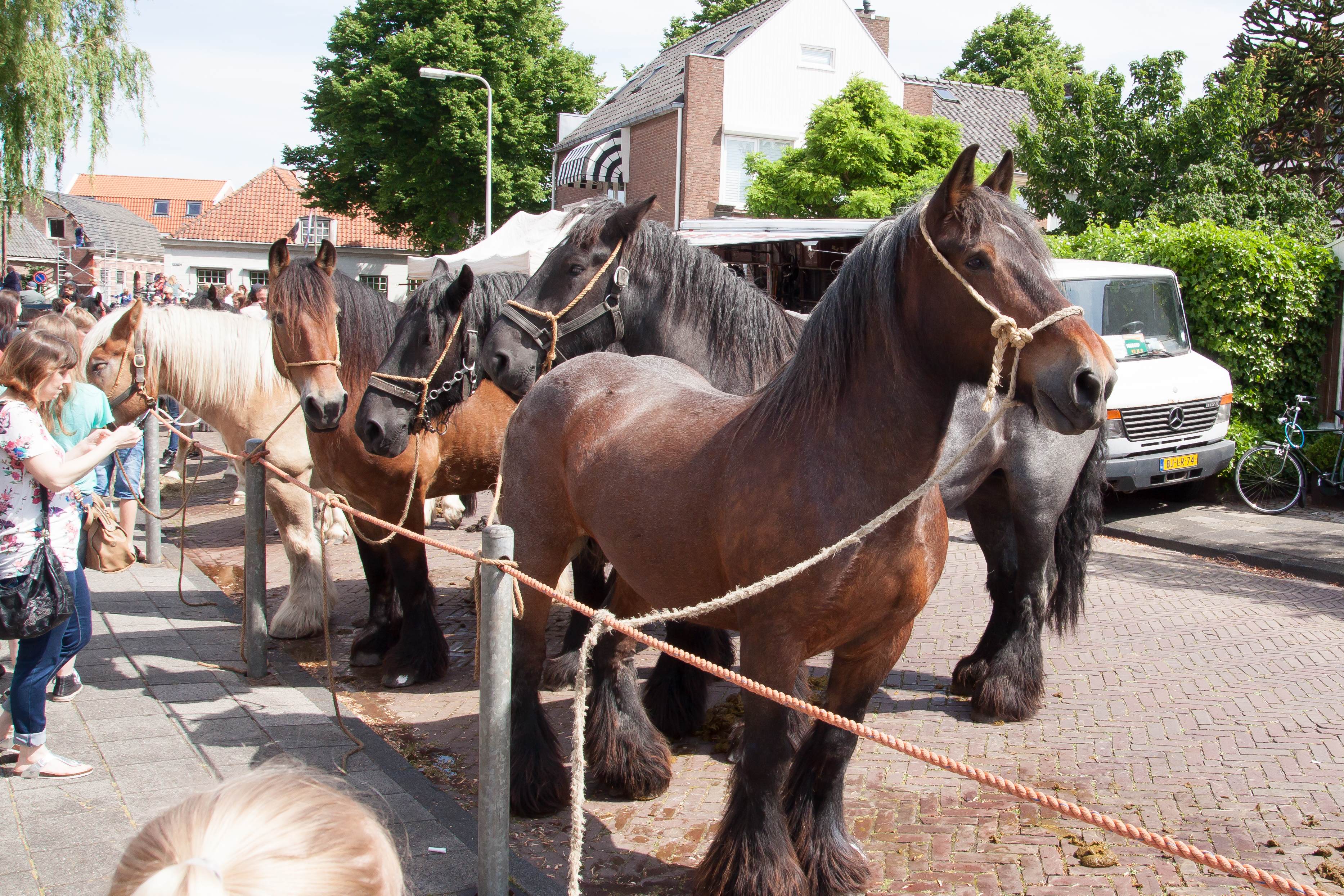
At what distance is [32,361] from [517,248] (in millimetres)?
9387

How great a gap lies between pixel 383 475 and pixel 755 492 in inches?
120

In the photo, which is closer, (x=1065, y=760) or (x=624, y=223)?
(x=1065, y=760)

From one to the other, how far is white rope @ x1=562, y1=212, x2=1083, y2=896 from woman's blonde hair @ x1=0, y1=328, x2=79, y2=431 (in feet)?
8.87

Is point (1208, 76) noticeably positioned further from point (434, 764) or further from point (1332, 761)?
point (434, 764)

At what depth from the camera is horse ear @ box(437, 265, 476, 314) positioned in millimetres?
4957

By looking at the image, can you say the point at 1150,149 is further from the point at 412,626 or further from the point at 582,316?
the point at 412,626

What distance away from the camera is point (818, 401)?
2.64 meters

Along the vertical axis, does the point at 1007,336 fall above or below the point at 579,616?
above

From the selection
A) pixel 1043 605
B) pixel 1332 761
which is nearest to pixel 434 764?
pixel 1043 605

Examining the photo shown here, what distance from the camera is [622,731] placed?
12.4 feet

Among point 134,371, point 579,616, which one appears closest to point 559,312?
point 579,616

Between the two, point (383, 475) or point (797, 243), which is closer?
point (383, 475)

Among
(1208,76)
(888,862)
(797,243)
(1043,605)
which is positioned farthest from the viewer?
(1208,76)

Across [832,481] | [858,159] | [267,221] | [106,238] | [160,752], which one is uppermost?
[106,238]
